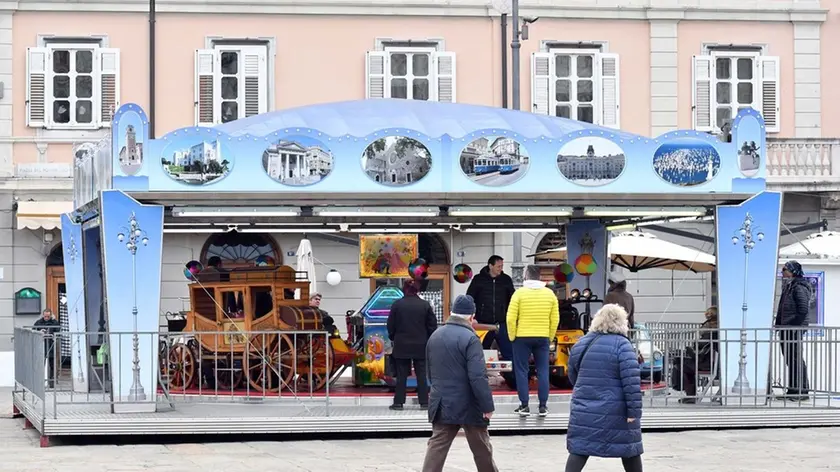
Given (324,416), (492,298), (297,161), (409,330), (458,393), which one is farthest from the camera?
(492,298)

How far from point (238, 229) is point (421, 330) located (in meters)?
5.71

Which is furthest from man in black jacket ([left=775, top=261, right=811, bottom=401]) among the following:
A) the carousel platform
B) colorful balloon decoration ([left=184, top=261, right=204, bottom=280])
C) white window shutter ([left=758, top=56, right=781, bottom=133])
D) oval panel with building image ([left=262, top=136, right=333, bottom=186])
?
white window shutter ([left=758, top=56, right=781, bottom=133])

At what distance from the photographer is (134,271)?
1909 centimetres

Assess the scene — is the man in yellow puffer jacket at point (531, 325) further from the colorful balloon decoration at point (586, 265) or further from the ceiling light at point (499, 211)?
the colorful balloon decoration at point (586, 265)

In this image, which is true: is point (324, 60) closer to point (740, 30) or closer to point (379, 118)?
point (740, 30)

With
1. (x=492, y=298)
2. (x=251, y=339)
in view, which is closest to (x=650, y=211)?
(x=492, y=298)

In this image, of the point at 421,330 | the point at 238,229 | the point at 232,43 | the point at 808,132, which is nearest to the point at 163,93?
the point at 232,43

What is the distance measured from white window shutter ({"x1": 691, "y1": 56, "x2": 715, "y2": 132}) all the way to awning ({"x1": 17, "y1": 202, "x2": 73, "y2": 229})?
43.5 feet

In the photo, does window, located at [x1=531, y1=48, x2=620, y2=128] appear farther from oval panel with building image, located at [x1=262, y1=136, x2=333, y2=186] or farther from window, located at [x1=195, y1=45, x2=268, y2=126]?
oval panel with building image, located at [x1=262, y1=136, x2=333, y2=186]

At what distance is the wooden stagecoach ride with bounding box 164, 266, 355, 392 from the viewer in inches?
784

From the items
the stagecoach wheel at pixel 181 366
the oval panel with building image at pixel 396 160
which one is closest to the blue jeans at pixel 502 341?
the oval panel with building image at pixel 396 160

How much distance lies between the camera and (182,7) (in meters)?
33.8

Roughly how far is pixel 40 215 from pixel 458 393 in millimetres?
20409

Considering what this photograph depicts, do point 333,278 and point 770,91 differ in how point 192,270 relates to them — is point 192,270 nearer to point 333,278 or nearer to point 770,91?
point 333,278
